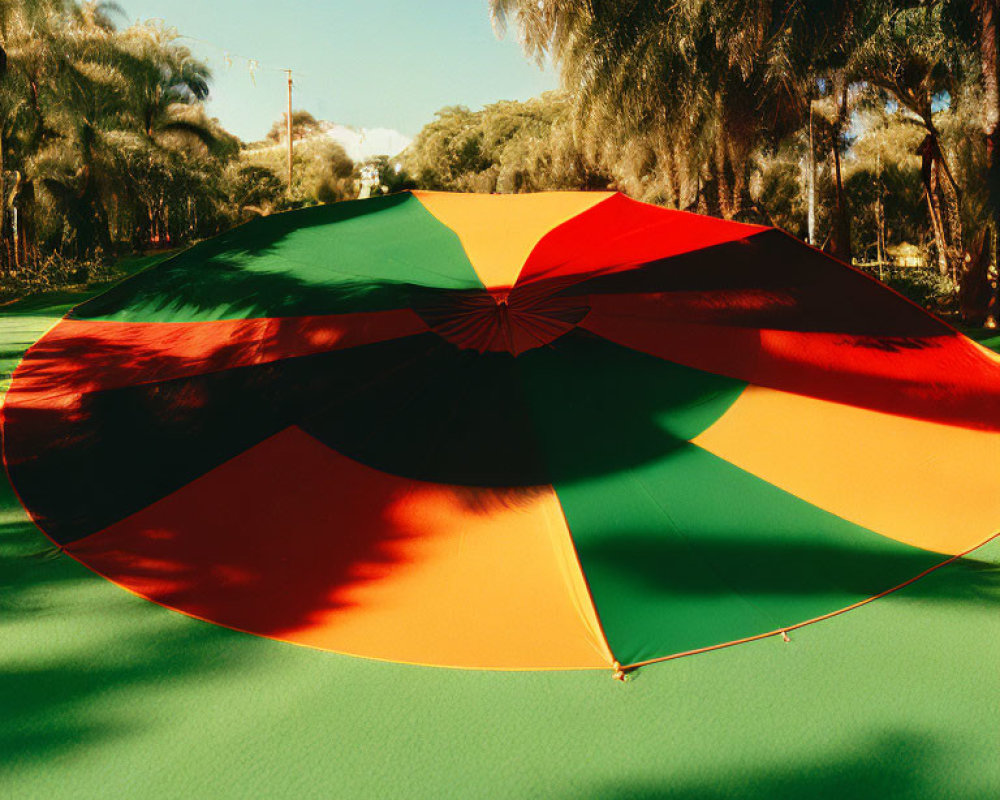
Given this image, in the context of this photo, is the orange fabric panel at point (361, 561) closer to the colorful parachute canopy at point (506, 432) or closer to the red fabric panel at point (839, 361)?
the colorful parachute canopy at point (506, 432)

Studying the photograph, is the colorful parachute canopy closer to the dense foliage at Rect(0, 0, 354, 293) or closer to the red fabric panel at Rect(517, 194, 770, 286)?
the red fabric panel at Rect(517, 194, 770, 286)

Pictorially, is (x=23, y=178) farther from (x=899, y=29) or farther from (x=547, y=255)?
(x=547, y=255)

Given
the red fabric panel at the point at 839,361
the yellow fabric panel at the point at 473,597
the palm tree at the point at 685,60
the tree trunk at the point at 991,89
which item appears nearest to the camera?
the yellow fabric panel at the point at 473,597

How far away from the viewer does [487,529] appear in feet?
12.4

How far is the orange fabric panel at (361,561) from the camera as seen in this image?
314 cm

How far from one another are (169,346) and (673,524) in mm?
3172

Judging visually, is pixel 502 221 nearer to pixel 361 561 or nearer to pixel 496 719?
pixel 361 561

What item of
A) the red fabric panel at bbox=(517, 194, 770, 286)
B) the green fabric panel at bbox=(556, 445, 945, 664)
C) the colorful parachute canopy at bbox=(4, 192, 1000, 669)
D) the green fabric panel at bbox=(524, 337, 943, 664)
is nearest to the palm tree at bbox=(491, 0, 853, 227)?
the red fabric panel at bbox=(517, 194, 770, 286)

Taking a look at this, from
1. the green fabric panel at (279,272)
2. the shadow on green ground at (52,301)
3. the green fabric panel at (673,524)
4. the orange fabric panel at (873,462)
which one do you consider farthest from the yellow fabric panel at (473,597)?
the shadow on green ground at (52,301)

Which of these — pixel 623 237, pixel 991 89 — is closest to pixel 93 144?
pixel 991 89

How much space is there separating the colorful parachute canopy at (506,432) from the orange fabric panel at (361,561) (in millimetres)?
13

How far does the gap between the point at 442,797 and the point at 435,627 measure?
88 centimetres

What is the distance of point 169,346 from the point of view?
492cm

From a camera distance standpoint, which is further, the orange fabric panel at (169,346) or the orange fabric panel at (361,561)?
the orange fabric panel at (169,346)
